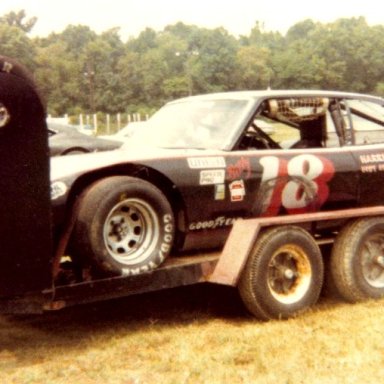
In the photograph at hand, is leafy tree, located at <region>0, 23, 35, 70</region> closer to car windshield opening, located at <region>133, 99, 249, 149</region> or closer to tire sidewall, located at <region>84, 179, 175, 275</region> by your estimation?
car windshield opening, located at <region>133, 99, 249, 149</region>

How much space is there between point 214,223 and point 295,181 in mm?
851

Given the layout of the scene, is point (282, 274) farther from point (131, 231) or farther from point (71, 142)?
point (71, 142)

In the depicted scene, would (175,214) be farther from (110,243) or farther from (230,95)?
(230,95)

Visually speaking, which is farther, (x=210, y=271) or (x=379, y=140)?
(x=379, y=140)

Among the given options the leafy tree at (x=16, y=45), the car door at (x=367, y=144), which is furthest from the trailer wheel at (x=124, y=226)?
the leafy tree at (x=16, y=45)

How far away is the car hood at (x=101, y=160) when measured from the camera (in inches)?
217

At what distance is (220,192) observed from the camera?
6031 millimetres

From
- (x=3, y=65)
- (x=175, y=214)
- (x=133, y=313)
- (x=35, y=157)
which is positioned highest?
(x=3, y=65)

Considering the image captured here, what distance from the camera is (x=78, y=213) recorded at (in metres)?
5.34

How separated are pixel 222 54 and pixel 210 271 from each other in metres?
111

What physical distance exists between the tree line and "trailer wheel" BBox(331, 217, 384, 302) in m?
79.3

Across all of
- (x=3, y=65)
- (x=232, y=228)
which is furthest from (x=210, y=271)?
(x=3, y=65)

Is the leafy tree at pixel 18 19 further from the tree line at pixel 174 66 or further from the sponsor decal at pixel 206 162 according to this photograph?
the sponsor decal at pixel 206 162

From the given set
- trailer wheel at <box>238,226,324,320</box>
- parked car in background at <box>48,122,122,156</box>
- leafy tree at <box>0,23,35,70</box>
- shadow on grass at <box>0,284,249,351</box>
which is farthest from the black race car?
leafy tree at <box>0,23,35,70</box>
